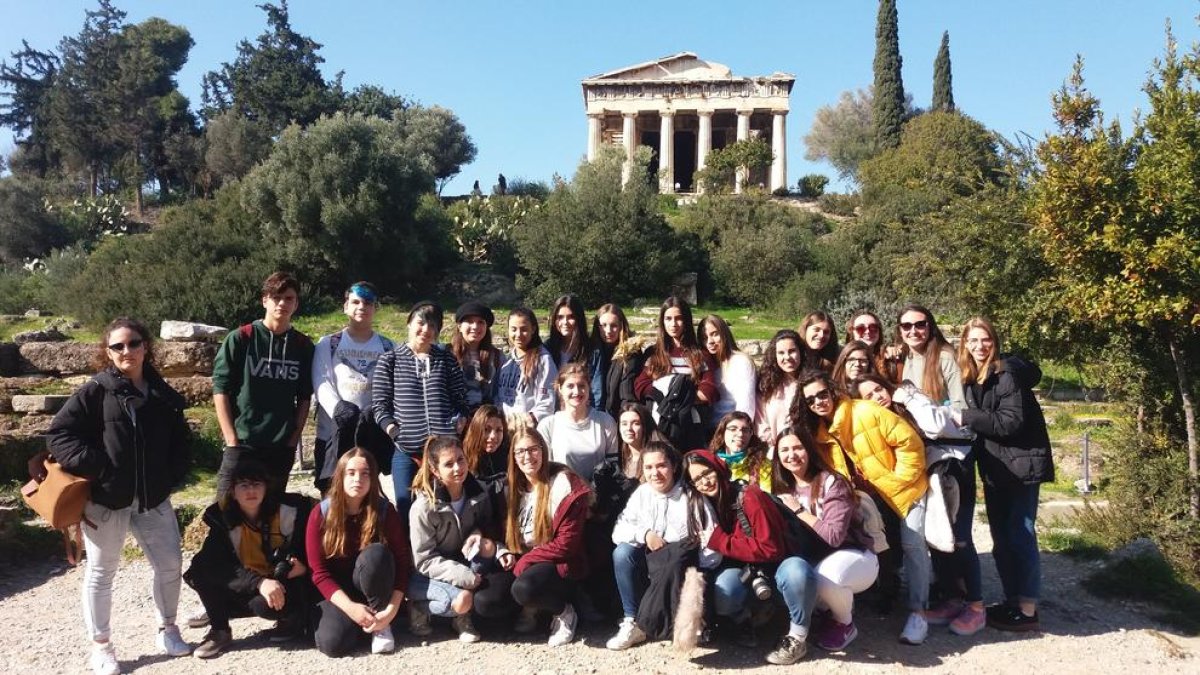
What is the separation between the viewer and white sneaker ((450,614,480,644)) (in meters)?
4.05

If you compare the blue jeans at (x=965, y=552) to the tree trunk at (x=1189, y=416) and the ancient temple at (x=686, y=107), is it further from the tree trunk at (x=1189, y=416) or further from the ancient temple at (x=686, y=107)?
the ancient temple at (x=686, y=107)

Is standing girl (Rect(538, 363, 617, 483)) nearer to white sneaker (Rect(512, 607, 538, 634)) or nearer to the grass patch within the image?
white sneaker (Rect(512, 607, 538, 634))

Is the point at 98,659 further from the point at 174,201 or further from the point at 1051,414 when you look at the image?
the point at 174,201

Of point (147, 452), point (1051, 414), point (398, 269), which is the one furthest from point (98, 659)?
point (398, 269)

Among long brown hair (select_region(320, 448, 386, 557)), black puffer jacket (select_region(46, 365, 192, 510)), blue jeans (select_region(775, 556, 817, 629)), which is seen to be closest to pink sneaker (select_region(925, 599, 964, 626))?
blue jeans (select_region(775, 556, 817, 629))

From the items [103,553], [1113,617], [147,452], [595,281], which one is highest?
[595,281]

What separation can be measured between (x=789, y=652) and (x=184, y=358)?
934 centimetres

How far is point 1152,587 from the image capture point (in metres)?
4.89

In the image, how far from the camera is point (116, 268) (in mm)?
20078

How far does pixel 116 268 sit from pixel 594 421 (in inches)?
799

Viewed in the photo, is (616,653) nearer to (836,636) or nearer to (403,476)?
(836,636)

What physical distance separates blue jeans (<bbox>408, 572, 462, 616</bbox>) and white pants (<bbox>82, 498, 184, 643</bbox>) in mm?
1212

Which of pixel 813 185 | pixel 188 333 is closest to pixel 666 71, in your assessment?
pixel 813 185

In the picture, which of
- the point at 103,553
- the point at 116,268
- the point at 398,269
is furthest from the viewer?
the point at 398,269
